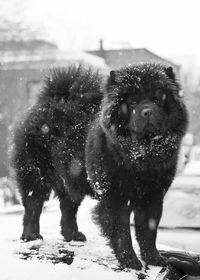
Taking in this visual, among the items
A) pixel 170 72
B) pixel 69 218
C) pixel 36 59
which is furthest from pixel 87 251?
pixel 36 59

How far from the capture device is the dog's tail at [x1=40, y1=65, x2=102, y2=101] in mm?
5645

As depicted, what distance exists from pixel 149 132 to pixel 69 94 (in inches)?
69.4

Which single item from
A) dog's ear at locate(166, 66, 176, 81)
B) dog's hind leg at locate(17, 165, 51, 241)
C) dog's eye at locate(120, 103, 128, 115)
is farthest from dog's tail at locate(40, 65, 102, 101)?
dog's eye at locate(120, 103, 128, 115)

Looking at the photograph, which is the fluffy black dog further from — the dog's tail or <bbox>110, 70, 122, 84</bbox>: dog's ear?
the dog's tail

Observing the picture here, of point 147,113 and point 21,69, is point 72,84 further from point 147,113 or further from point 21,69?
point 21,69

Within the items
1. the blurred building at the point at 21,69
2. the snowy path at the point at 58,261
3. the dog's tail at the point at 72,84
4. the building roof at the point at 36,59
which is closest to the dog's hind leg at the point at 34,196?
the snowy path at the point at 58,261

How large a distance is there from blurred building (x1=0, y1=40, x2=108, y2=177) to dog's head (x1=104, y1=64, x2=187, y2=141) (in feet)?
78.4

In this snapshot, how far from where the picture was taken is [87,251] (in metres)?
4.91

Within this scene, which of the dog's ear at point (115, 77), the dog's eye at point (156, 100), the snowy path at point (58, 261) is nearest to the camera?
the snowy path at point (58, 261)

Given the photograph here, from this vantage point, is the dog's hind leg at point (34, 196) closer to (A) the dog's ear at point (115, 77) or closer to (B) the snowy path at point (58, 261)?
(B) the snowy path at point (58, 261)

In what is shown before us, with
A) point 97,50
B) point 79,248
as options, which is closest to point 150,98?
point 79,248

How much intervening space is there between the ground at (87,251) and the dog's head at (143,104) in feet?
3.46

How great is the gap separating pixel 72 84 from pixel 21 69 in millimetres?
28392

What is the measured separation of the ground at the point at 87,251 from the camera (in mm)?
4059
